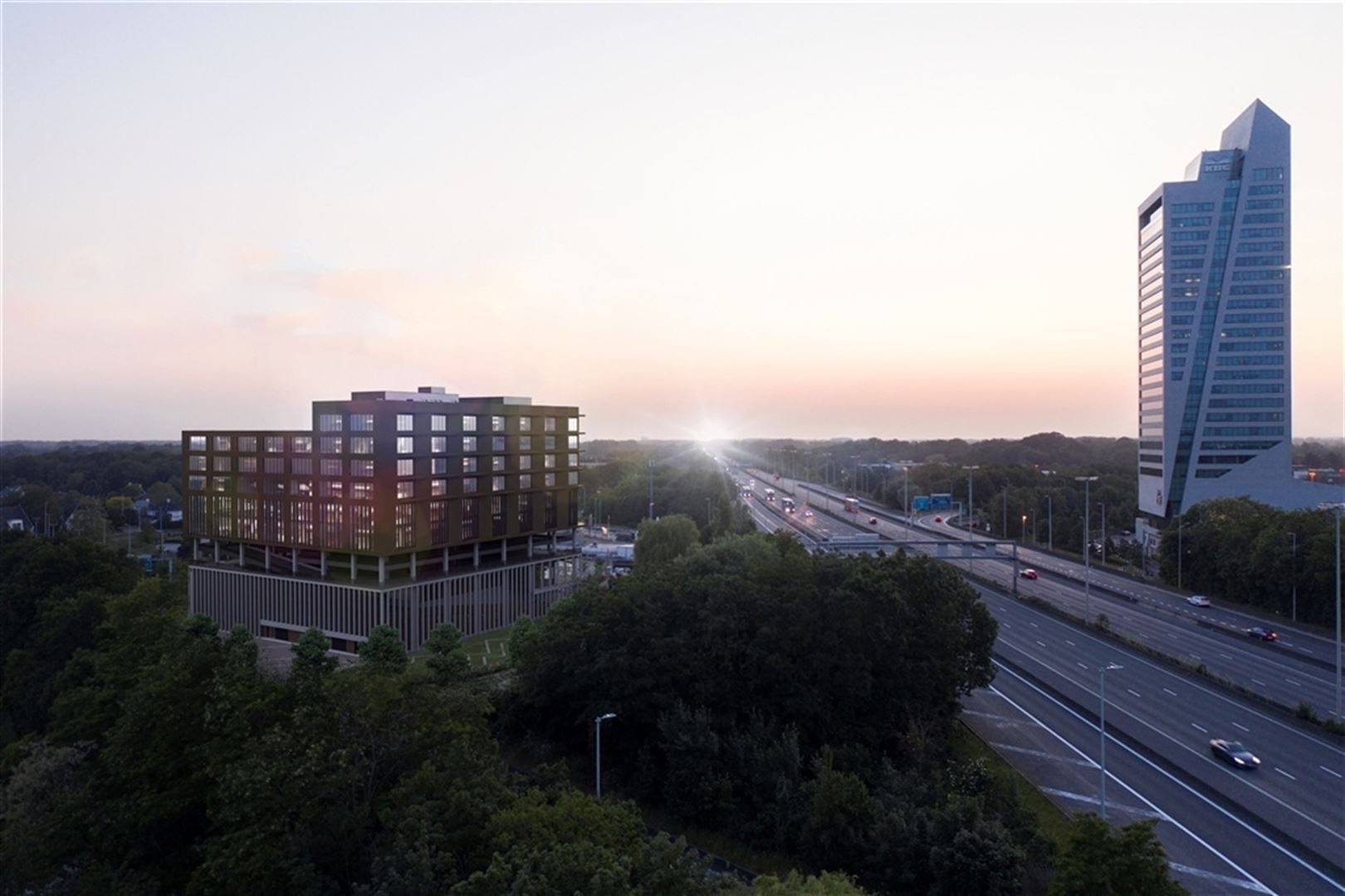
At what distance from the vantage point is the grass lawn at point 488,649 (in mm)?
Result: 52938

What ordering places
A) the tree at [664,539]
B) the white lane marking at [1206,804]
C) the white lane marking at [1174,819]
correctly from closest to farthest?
the white lane marking at [1206,804]
the white lane marking at [1174,819]
the tree at [664,539]

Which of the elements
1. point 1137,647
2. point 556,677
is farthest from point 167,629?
point 1137,647

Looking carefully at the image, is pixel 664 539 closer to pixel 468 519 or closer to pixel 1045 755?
pixel 468 519

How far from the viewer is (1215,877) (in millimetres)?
25125

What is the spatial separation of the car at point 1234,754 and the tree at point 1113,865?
16.2 metres

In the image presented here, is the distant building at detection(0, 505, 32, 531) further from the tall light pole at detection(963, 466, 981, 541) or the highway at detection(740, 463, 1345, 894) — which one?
the highway at detection(740, 463, 1345, 894)

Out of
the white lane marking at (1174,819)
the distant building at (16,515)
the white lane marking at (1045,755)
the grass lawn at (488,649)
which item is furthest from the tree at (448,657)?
the distant building at (16,515)

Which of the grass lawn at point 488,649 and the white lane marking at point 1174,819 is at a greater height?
the white lane marking at point 1174,819

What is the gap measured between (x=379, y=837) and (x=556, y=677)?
15.0 meters

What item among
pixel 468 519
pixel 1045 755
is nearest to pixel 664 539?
pixel 468 519

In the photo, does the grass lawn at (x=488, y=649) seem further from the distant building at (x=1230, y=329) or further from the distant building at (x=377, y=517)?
the distant building at (x=1230, y=329)

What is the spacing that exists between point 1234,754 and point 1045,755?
7115 millimetres

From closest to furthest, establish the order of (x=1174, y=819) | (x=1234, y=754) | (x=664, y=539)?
(x=1174, y=819) < (x=1234, y=754) < (x=664, y=539)

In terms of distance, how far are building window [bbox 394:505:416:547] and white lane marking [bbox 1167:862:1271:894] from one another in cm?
4959
